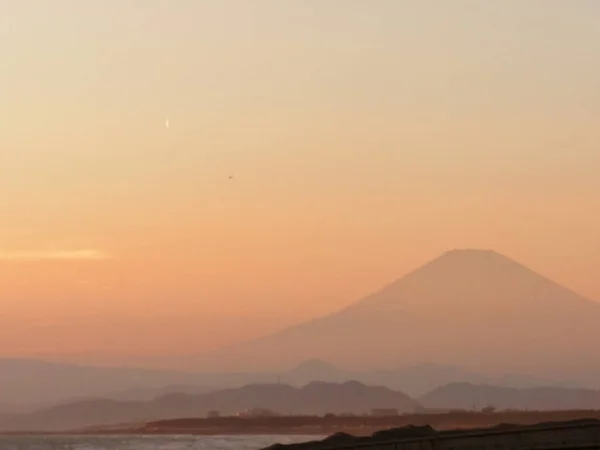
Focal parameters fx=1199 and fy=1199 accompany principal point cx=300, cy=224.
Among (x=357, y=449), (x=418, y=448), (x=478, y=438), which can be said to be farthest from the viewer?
(x=357, y=449)

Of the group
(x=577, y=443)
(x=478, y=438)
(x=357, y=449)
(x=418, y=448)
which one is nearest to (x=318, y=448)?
(x=357, y=449)

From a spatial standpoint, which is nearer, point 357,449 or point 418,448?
point 418,448

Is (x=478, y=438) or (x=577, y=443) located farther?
(x=478, y=438)

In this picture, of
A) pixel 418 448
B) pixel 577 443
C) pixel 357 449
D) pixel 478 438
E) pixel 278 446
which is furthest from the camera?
pixel 278 446

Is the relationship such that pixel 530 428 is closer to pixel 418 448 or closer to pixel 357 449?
pixel 418 448

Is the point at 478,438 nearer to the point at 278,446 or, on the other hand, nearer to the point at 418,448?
the point at 418,448

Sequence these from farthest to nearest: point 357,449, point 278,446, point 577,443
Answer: point 278,446 < point 357,449 < point 577,443

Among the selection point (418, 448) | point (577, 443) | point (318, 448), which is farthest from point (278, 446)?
point (577, 443)

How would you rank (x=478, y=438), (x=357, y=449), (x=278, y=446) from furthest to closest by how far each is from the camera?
1. (x=278, y=446)
2. (x=357, y=449)
3. (x=478, y=438)

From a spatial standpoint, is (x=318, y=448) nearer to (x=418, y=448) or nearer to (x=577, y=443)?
(x=418, y=448)

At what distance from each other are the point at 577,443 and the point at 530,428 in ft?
10.8

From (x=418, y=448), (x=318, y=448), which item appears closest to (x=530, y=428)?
(x=418, y=448)

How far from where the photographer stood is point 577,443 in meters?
55.7

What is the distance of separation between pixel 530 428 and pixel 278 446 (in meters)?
29.5
